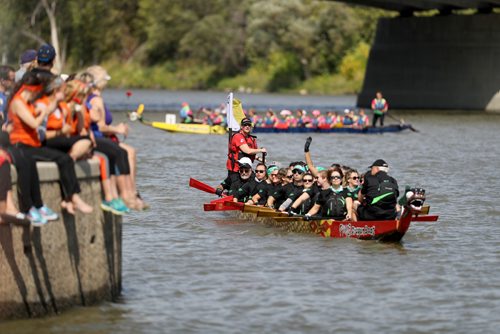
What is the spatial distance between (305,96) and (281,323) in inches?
3721

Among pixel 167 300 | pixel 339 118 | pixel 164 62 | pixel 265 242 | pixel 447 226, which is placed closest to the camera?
pixel 167 300

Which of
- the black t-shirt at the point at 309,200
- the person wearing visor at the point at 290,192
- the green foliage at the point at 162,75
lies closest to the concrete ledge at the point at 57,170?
the black t-shirt at the point at 309,200

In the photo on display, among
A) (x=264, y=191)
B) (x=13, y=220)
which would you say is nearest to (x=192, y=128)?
(x=264, y=191)

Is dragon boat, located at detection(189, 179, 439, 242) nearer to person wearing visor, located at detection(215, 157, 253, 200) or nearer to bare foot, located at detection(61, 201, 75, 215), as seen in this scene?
person wearing visor, located at detection(215, 157, 253, 200)

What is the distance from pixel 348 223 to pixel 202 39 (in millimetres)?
98743

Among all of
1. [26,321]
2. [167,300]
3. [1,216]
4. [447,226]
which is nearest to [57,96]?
[1,216]

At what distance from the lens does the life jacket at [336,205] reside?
68.1ft

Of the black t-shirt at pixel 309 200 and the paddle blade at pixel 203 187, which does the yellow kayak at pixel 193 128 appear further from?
the black t-shirt at pixel 309 200

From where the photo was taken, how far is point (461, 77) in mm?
71875

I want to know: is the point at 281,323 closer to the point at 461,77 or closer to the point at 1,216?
the point at 1,216

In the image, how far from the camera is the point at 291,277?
17500 mm

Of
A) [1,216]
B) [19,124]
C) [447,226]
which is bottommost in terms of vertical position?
[447,226]

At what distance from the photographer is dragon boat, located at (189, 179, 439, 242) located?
19134 millimetres

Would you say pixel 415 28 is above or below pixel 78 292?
above
